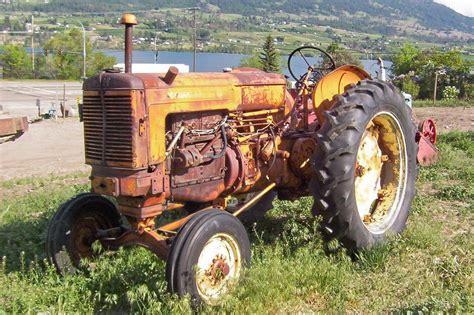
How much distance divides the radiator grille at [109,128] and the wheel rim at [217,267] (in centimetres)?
90

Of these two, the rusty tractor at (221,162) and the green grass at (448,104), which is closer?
the rusty tractor at (221,162)

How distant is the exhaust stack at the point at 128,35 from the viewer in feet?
14.8

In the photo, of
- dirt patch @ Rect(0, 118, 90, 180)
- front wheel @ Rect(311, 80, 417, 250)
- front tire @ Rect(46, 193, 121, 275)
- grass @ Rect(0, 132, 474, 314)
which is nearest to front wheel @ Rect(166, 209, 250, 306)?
grass @ Rect(0, 132, 474, 314)

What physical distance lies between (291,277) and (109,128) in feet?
5.99

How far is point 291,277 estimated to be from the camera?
4.54m

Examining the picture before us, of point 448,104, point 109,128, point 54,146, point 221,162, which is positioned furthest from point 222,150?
point 448,104

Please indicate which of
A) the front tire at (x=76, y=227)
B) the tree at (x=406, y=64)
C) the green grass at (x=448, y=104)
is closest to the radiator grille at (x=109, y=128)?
the front tire at (x=76, y=227)

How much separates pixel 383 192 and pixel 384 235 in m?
0.67

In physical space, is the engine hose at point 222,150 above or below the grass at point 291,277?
above

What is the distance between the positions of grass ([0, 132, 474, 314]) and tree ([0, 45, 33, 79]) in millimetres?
60585

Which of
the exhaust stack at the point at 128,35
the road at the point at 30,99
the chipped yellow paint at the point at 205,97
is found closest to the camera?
the chipped yellow paint at the point at 205,97

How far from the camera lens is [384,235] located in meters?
5.61

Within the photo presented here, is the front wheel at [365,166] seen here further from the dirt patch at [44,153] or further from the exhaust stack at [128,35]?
the dirt patch at [44,153]

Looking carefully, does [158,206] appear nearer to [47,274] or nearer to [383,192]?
[47,274]
